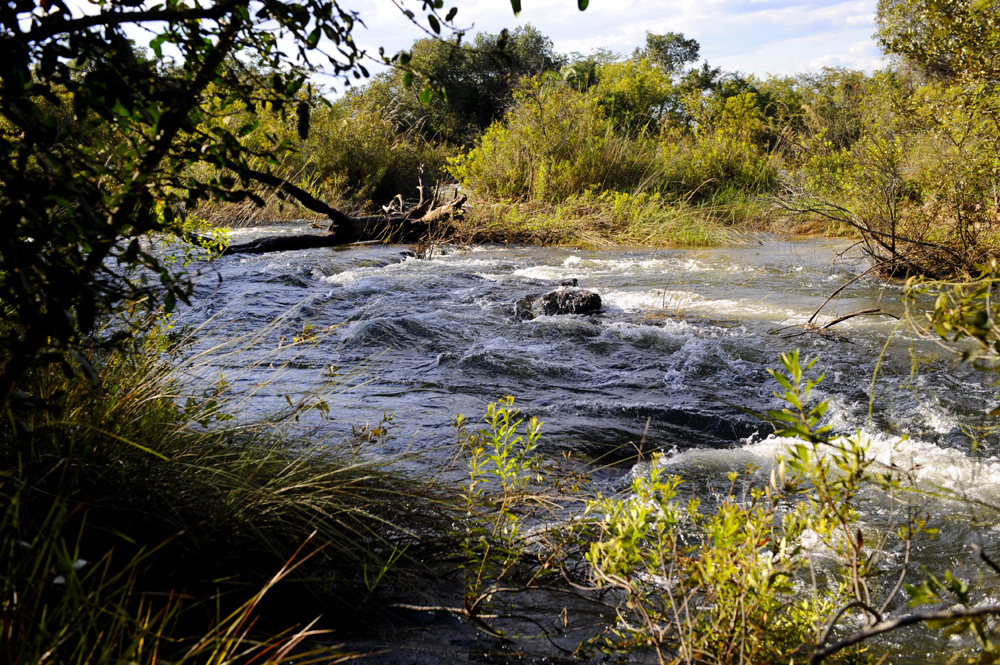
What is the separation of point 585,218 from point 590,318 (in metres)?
6.15

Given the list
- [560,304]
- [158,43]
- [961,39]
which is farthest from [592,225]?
[158,43]

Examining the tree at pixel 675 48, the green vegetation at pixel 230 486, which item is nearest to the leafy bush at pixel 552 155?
the green vegetation at pixel 230 486

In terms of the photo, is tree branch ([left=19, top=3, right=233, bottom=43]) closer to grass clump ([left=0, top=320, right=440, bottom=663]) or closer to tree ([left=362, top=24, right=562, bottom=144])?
grass clump ([left=0, top=320, right=440, bottom=663])

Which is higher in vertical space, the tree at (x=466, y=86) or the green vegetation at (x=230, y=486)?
the tree at (x=466, y=86)

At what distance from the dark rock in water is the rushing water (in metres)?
0.20

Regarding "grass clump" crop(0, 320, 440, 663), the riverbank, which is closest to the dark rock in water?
the riverbank

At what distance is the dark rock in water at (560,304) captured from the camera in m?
7.14

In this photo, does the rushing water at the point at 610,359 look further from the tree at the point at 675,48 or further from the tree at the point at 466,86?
the tree at the point at 675,48

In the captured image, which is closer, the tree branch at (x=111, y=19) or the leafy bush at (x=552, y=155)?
the tree branch at (x=111, y=19)

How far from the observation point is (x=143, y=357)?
277 cm

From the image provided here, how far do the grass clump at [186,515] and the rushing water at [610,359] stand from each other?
41cm

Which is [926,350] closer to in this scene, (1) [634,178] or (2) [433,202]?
(2) [433,202]

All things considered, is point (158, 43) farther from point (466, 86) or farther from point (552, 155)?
point (466, 86)

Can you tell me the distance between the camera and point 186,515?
7.00 feet
